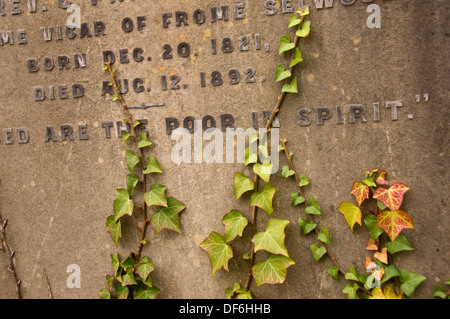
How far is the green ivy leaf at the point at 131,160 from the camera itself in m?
1.56

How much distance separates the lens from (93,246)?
5.46ft

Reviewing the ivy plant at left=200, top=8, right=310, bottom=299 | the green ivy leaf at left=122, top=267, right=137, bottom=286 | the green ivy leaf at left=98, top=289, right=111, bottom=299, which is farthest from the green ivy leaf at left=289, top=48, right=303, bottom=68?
the green ivy leaf at left=98, top=289, right=111, bottom=299

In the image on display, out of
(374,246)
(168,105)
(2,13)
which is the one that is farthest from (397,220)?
(2,13)

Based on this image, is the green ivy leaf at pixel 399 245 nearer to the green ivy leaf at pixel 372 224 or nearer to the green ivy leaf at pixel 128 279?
the green ivy leaf at pixel 372 224

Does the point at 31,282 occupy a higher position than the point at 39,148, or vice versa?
the point at 39,148

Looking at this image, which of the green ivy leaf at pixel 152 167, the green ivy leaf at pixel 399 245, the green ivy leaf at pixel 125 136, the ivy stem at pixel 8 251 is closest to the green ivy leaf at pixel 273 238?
the green ivy leaf at pixel 399 245

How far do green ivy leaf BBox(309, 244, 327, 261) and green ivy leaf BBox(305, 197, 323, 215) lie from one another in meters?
0.16

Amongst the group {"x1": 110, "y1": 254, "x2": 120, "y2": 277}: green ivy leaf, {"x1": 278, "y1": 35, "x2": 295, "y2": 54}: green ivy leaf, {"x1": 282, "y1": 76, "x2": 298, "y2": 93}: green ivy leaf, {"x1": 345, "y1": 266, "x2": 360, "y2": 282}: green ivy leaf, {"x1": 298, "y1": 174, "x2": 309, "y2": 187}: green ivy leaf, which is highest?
{"x1": 278, "y1": 35, "x2": 295, "y2": 54}: green ivy leaf

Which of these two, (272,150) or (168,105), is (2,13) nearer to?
(168,105)

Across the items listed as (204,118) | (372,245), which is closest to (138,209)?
(204,118)

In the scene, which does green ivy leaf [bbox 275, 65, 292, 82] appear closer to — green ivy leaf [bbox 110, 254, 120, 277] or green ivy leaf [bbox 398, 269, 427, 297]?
green ivy leaf [bbox 398, 269, 427, 297]

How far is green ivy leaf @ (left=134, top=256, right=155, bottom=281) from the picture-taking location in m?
1.56
